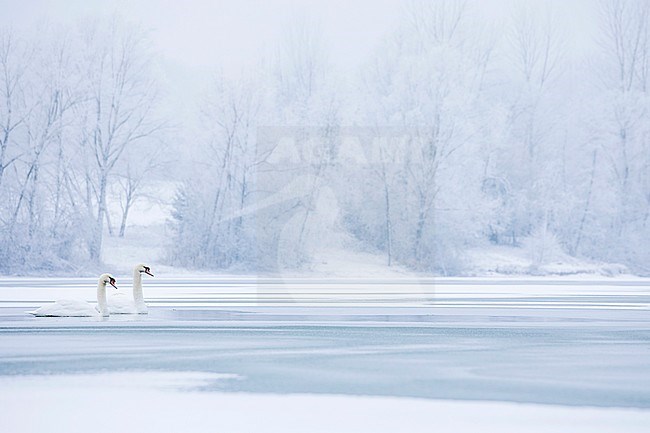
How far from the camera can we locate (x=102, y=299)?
16.2 metres

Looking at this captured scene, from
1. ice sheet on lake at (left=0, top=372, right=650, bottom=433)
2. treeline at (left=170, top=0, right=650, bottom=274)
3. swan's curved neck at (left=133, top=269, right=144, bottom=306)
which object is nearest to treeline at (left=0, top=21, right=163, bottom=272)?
treeline at (left=170, top=0, right=650, bottom=274)

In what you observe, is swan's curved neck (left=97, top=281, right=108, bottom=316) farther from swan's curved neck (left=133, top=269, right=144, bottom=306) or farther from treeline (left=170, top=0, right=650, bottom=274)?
treeline (left=170, top=0, right=650, bottom=274)

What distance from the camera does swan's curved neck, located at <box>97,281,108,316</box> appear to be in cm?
1609

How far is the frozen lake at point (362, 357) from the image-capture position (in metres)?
8.16

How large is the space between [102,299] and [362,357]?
643 centimetres

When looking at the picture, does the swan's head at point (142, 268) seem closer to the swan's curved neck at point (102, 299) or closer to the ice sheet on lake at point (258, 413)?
the swan's curved neck at point (102, 299)

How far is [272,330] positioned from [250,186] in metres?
32.8

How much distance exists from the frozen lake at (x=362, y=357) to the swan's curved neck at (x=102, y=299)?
0.23 metres

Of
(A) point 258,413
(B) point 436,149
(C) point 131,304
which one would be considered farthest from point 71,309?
(B) point 436,149

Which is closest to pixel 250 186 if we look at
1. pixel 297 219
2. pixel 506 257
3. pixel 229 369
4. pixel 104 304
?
pixel 297 219

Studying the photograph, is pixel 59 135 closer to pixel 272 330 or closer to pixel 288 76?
pixel 288 76

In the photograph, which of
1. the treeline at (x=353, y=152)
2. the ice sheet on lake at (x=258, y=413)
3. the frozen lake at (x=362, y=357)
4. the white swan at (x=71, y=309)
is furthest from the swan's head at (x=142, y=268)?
the treeline at (x=353, y=152)

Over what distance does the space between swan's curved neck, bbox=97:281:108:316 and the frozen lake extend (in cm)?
23

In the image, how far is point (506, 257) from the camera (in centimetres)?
4647
